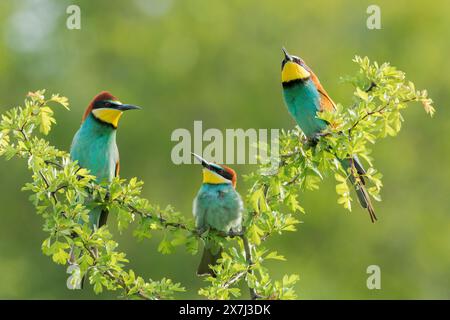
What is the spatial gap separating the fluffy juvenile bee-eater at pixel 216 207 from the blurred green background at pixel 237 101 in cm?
1034

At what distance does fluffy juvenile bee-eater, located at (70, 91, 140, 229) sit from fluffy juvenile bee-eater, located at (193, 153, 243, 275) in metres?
0.94

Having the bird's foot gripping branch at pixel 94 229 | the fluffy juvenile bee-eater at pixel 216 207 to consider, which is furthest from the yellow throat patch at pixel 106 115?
the bird's foot gripping branch at pixel 94 229

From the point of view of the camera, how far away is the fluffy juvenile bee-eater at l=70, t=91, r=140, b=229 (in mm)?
5969

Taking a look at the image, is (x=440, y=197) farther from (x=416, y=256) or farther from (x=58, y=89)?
(x=58, y=89)

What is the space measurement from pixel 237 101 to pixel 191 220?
43.8 ft

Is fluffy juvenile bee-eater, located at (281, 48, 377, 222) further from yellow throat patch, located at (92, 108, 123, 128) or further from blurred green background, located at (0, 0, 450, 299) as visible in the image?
blurred green background, located at (0, 0, 450, 299)

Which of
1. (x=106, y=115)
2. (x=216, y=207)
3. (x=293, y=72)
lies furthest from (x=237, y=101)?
(x=216, y=207)

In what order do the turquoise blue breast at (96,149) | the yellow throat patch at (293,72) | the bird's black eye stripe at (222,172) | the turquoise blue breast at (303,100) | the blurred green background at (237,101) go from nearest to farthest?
the bird's black eye stripe at (222,172) → the turquoise blue breast at (303,100) → the yellow throat patch at (293,72) → the turquoise blue breast at (96,149) → the blurred green background at (237,101)

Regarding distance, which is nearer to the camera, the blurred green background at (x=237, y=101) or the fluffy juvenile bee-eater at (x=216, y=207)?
the fluffy juvenile bee-eater at (x=216, y=207)

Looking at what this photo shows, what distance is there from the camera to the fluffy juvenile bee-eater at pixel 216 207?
491 centimetres

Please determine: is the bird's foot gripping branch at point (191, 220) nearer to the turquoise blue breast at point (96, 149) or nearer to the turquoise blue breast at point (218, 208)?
the turquoise blue breast at point (218, 208)

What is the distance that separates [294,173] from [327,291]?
11863 mm

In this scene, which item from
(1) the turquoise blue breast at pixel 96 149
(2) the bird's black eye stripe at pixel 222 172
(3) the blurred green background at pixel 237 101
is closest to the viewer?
(2) the bird's black eye stripe at pixel 222 172

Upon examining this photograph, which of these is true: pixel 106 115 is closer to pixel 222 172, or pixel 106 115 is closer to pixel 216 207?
pixel 222 172
